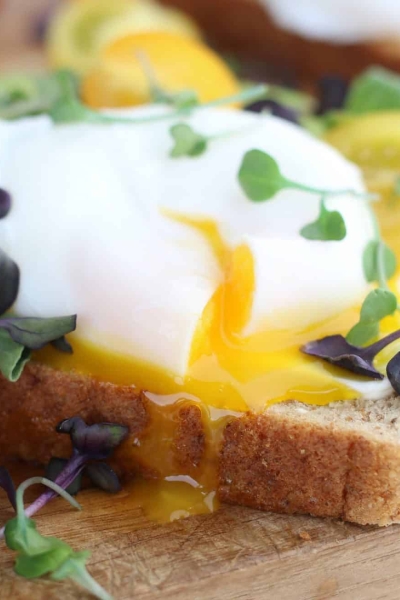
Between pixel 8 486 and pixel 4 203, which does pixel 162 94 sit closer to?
pixel 4 203

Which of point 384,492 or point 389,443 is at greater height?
point 389,443

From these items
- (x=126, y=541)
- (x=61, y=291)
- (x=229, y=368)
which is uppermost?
(x=61, y=291)

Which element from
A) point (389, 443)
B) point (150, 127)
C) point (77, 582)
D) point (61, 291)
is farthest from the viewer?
point (150, 127)

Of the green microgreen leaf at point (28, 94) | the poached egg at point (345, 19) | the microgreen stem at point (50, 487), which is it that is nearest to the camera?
the microgreen stem at point (50, 487)

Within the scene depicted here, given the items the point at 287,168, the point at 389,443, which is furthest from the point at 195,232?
the point at 389,443

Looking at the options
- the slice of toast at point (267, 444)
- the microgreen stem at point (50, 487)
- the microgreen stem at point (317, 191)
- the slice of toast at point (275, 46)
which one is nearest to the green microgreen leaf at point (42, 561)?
the microgreen stem at point (50, 487)

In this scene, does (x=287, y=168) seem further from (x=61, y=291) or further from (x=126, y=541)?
(x=126, y=541)

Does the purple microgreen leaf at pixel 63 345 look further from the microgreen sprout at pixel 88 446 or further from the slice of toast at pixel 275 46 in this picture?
the slice of toast at pixel 275 46
